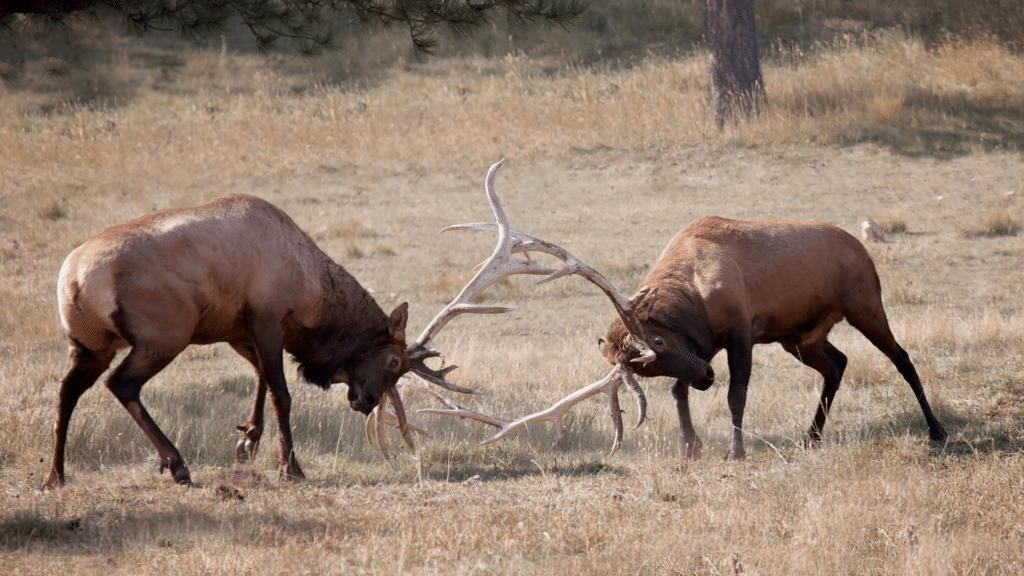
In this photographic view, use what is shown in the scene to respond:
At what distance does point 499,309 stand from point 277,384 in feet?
5.17

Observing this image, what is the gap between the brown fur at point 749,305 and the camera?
23.5 feet

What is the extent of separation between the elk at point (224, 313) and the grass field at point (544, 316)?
1.79ft

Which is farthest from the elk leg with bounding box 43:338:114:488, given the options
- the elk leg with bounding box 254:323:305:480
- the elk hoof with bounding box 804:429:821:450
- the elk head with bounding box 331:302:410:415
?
the elk hoof with bounding box 804:429:821:450

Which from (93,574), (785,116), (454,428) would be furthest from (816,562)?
(785,116)

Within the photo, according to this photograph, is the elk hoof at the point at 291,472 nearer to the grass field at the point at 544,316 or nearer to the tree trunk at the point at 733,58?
the grass field at the point at 544,316

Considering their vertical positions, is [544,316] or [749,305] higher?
[749,305]

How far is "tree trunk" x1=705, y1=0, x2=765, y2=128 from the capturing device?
1772 centimetres

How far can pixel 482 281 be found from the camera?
23.1 feet

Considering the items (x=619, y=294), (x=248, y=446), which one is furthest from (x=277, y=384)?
(x=619, y=294)

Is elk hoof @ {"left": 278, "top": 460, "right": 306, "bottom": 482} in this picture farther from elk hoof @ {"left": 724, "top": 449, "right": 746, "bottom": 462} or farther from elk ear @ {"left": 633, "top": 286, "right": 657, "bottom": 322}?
elk hoof @ {"left": 724, "top": 449, "right": 746, "bottom": 462}

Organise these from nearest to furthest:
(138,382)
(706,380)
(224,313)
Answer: (138,382) < (224,313) < (706,380)

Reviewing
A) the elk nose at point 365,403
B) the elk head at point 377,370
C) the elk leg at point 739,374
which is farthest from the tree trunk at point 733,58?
the elk nose at point 365,403

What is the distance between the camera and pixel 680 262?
7.57 meters

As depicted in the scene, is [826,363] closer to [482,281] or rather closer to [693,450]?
[693,450]
